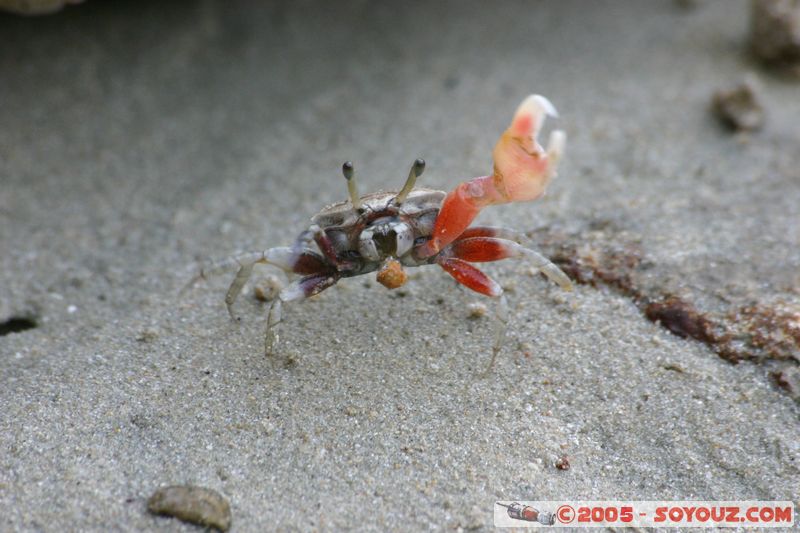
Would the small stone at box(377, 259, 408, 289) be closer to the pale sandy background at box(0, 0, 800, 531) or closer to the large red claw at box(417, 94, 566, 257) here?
the large red claw at box(417, 94, 566, 257)

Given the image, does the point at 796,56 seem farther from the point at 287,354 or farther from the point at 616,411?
the point at 287,354

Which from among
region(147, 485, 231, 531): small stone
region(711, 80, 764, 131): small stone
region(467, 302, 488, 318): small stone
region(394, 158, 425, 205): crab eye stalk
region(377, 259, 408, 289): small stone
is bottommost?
region(147, 485, 231, 531): small stone

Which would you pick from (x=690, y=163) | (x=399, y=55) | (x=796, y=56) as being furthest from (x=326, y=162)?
(x=796, y=56)

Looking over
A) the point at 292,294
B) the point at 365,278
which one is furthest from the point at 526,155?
the point at 365,278

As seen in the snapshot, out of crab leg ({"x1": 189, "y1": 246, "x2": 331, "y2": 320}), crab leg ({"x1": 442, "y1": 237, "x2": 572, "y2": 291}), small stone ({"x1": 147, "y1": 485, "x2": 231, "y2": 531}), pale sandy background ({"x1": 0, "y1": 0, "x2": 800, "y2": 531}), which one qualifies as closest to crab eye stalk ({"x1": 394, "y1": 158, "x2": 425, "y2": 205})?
crab leg ({"x1": 442, "y1": 237, "x2": 572, "y2": 291})

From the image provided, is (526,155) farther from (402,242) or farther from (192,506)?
(192,506)
